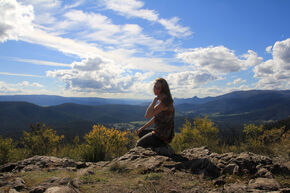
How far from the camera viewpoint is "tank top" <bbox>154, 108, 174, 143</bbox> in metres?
7.65

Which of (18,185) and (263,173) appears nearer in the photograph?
(18,185)

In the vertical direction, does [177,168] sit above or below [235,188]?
below

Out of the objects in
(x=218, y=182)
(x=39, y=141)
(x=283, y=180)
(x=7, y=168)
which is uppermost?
(x=283, y=180)

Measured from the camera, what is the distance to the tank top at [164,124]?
765 centimetres

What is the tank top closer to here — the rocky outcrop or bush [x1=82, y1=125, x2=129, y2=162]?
the rocky outcrop

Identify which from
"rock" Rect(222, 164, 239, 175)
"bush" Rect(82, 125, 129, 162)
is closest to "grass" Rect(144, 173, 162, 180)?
"rock" Rect(222, 164, 239, 175)

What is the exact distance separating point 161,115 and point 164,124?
423 millimetres

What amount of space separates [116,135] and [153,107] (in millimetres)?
4443

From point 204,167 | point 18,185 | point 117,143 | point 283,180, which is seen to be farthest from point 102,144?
point 283,180

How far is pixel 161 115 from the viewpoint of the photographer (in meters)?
7.65

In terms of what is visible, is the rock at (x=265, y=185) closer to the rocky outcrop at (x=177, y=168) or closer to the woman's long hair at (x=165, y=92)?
the rocky outcrop at (x=177, y=168)

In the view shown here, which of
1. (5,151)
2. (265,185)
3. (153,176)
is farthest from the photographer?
(5,151)

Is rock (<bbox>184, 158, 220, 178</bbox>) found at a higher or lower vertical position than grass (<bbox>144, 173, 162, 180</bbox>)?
higher

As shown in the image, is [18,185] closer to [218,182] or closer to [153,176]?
[153,176]
